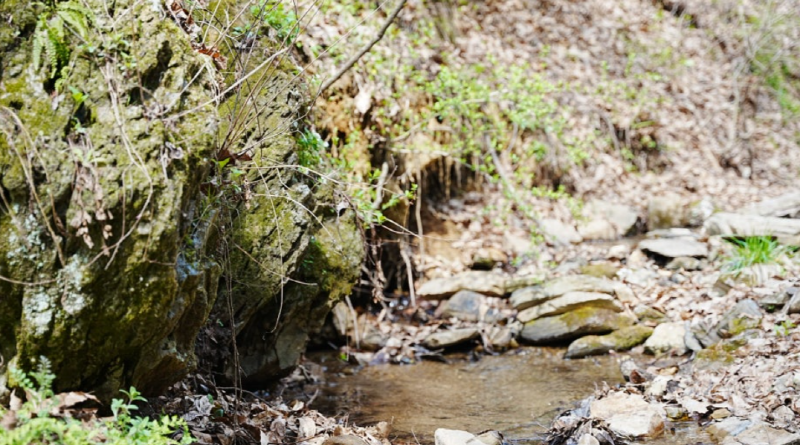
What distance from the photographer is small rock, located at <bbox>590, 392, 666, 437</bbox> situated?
3.97m

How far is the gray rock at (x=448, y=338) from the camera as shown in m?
6.62

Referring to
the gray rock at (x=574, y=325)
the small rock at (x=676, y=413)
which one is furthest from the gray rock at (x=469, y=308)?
the small rock at (x=676, y=413)

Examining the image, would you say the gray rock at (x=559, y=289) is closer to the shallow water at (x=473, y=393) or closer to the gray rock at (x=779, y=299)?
the shallow water at (x=473, y=393)

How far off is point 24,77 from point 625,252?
8045mm

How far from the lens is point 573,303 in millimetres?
6766

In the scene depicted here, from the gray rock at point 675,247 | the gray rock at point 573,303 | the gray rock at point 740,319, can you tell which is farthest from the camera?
the gray rock at point 675,247

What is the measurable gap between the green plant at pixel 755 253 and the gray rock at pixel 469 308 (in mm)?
2795

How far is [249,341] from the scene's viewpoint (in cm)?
456

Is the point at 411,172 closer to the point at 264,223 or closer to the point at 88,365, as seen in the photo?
the point at 264,223

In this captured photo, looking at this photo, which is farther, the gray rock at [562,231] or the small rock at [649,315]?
the gray rock at [562,231]

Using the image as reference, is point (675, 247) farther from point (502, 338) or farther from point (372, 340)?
point (372, 340)

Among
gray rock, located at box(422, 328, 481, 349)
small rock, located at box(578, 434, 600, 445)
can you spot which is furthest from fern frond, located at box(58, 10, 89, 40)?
gray rock, located at box(422, 328, 481, 349)

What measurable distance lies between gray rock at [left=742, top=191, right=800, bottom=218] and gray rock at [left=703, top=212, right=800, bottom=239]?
0.71 meters

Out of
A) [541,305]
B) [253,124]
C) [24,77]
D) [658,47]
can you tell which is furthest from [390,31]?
[658,47]
